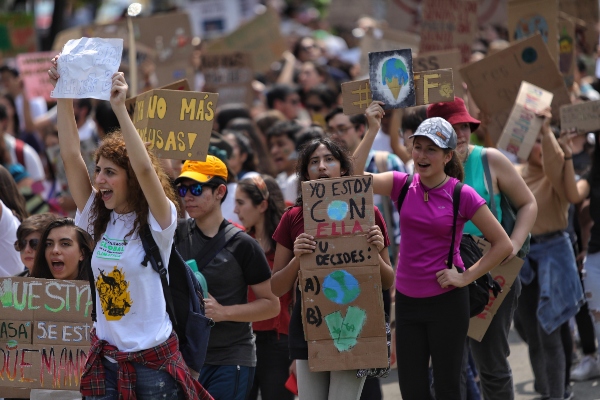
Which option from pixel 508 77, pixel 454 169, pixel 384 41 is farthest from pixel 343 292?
pixel 384 41

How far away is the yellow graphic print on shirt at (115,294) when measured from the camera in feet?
14.1

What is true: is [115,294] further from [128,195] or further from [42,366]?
[42,366]

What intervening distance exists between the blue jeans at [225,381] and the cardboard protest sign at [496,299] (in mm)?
1323

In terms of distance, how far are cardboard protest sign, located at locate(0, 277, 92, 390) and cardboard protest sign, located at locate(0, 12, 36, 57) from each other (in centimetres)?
1108

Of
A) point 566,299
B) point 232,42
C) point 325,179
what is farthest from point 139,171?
point 232,42

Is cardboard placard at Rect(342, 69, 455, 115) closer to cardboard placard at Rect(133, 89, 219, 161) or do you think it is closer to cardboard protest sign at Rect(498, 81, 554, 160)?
cardboard placard at Rect(133, 89, 219, 161)

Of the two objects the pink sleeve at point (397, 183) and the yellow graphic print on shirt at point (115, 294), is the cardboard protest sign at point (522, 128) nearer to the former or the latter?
the pink sleeve at point (397, 183)

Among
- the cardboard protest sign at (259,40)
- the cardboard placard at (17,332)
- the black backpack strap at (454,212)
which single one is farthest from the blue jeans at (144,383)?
the cardboard protest sign at (259,40)

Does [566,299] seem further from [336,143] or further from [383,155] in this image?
[336,143]

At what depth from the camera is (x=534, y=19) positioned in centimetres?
866

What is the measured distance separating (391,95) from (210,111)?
1016 mm

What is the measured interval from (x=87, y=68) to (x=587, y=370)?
476 cm

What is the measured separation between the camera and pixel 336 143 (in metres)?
5.34

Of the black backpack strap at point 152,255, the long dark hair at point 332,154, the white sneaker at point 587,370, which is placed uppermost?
the long dark hair at point 332,154
